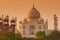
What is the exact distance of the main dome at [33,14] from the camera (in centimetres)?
1443

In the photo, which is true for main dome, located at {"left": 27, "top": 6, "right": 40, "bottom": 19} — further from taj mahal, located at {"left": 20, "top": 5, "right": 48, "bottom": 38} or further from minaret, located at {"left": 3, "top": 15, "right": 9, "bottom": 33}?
minaret, located at {"left": 3, "top": 15, "right": 9, "bottom": 33}

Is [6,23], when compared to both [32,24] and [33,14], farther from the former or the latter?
[32,24]

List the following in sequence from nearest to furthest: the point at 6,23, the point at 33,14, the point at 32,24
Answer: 1. the point at 6,23
2. the point at 33,14
3. the point at 32,24

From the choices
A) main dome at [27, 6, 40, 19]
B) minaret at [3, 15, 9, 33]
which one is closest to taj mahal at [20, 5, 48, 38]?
main dome at [27, 6, 40, 19]

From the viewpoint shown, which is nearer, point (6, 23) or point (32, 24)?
point (6, 23)

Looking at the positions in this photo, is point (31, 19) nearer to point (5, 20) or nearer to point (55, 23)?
point (55, 23)

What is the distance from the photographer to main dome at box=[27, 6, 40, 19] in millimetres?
14425

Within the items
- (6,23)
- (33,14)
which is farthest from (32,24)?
(6,23)

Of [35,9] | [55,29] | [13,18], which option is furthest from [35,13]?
[13,18]

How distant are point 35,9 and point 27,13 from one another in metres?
0.49

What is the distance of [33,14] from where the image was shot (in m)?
14.7

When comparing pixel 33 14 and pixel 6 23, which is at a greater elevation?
pixel 33 14

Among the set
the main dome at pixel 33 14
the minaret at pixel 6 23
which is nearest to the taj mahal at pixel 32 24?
the main dome at pixel 33 14

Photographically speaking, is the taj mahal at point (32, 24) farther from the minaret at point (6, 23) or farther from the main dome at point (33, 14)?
the minaret at point (6, 23)
